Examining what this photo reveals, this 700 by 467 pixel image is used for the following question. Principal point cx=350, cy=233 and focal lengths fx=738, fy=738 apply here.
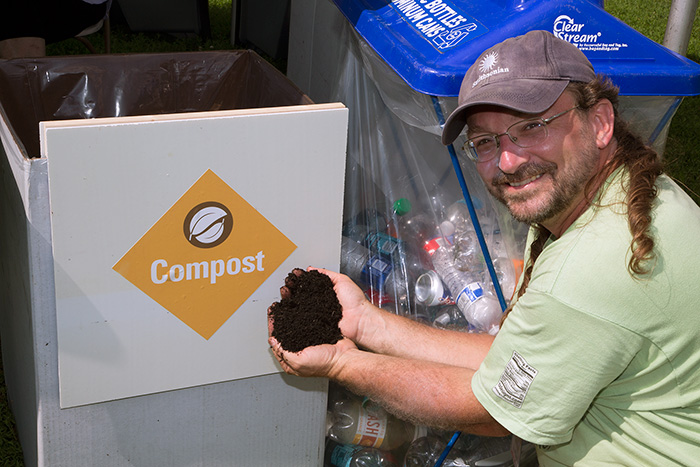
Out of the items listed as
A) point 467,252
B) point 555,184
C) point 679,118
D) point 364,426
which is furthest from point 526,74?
point 679,118

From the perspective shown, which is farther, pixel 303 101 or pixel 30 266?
pixel 303 101

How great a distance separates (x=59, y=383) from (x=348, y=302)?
0.73 metres

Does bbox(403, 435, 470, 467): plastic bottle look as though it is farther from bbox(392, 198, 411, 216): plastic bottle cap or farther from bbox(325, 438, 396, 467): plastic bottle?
bbox(392, 198, 411, 216): plastic bottle cap

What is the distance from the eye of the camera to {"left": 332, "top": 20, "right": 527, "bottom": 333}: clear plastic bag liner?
6.80 ft

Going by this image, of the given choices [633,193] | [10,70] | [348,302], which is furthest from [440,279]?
[10,70]

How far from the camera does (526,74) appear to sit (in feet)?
4.92

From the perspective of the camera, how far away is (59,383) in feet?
5.55

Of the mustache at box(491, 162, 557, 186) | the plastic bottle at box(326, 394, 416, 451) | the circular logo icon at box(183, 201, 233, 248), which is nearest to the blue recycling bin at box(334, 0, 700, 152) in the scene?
the mustache at box(491, 162, 557, 186)

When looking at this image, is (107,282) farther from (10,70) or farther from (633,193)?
(633,193)

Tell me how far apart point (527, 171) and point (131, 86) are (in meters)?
1.30

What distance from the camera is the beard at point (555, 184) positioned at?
152 centimetres

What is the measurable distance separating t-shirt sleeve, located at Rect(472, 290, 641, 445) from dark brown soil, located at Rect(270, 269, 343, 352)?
0.47m

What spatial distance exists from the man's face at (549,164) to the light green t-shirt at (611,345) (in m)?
0.06

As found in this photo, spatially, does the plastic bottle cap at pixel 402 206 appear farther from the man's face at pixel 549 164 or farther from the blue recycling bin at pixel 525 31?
the man's face at pixel 549 164
